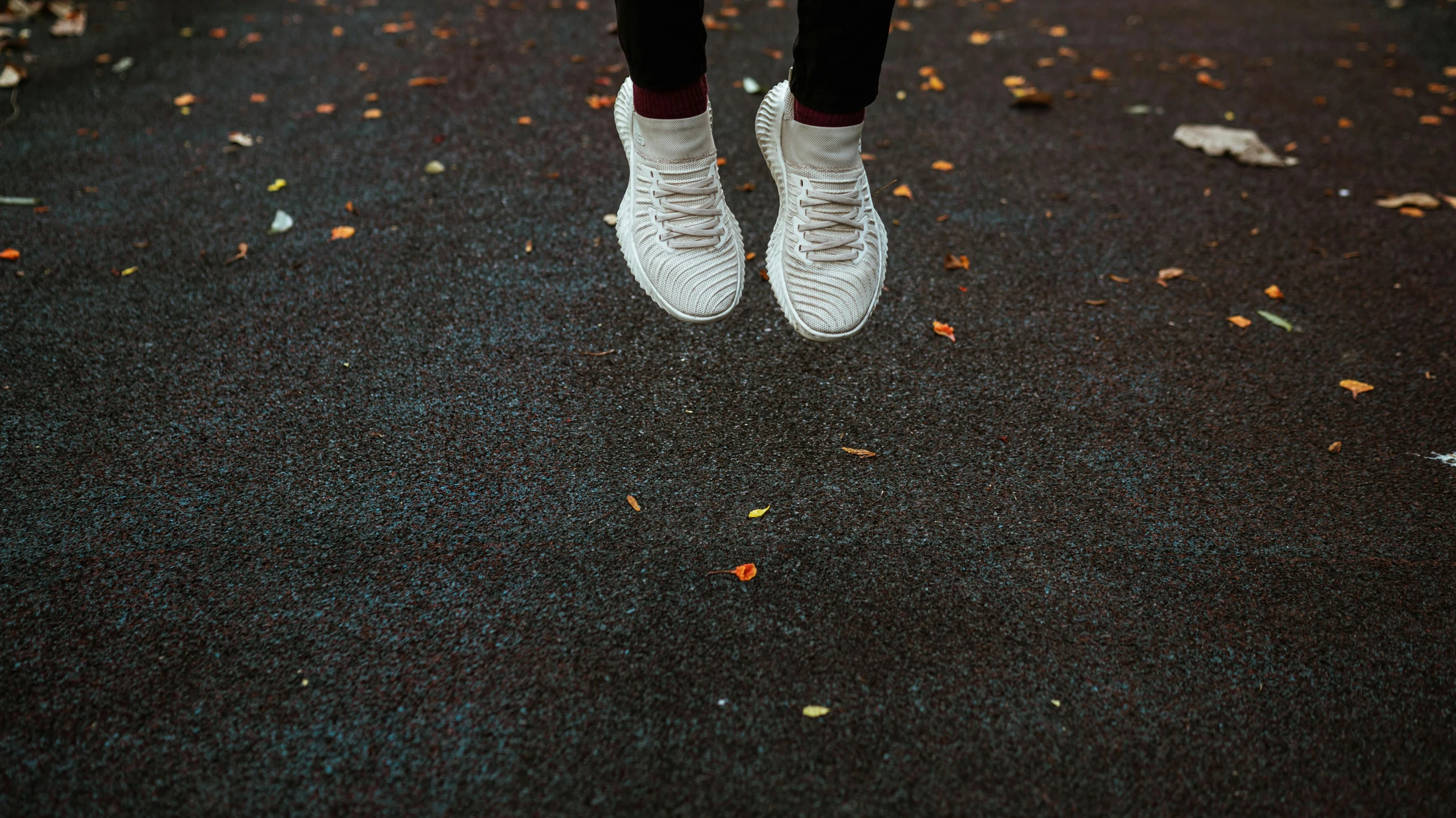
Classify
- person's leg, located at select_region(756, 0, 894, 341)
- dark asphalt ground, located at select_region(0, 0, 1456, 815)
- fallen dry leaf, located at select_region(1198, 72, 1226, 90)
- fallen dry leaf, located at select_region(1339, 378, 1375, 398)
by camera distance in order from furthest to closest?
fallen dry leaf, located at select_region(1198, 72, 1226, 90)
fallen dry leaf, located at select_region(1339, 378, 1375, 398)
person's leg, located at select_region(756, 0, 894, 341)
dark asphalt ground, located at select_region(0, 0, 1456, 815)

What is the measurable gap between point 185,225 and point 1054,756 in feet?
8.29

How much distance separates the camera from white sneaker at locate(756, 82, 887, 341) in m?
1.48

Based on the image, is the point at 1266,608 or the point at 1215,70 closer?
the point at 1266,608

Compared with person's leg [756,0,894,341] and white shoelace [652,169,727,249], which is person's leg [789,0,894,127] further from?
white shoelace [652,169,727,249]

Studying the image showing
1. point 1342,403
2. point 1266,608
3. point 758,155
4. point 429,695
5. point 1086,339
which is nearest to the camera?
point 429,695

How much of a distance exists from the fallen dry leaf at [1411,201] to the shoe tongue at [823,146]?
220 centimetres

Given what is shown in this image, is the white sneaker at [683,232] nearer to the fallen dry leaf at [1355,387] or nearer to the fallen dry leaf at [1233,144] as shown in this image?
the fallen dry leaf at [1355,387]

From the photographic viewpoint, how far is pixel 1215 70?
365 cm

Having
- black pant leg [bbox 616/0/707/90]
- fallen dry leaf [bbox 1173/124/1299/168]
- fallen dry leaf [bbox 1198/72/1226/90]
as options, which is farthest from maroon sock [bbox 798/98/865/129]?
fallen dry leaf [bbox 1198/72/1226/90]

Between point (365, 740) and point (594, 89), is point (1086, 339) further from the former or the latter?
point (594, 89)

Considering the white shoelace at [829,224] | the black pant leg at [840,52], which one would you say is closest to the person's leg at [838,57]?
the black pant leg at [840,52]

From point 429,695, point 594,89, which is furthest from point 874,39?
point 594,89

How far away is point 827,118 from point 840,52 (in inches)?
5.2

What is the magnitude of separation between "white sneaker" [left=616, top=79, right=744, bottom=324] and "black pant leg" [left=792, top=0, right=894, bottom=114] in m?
0.20
